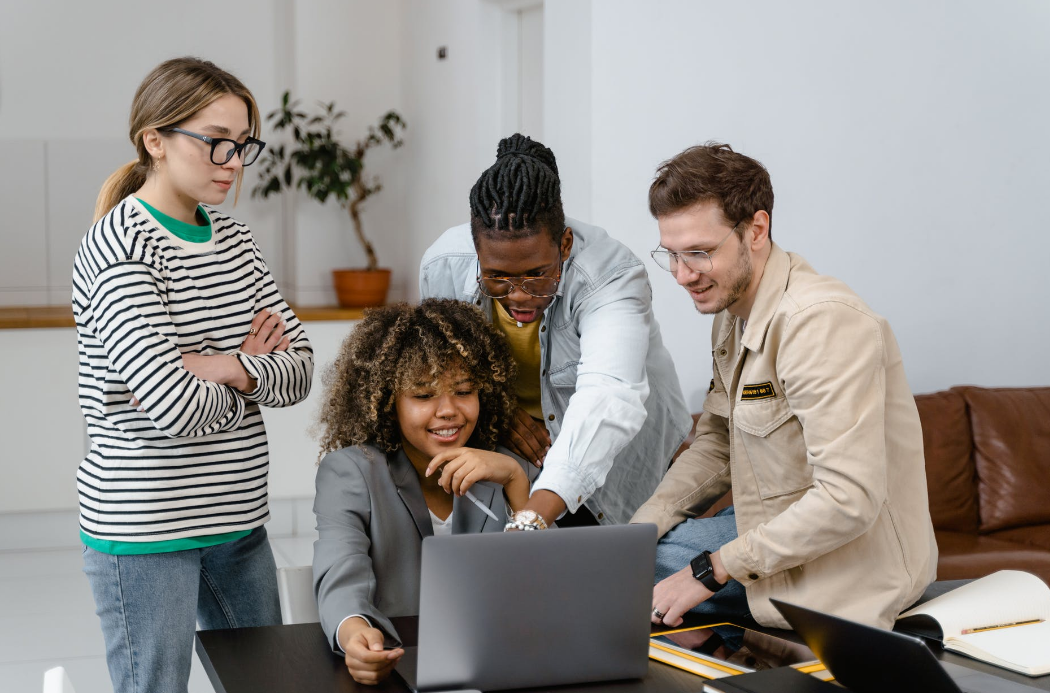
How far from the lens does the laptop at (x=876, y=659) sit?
115 cm

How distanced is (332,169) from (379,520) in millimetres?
3774

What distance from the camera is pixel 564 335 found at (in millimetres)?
2137

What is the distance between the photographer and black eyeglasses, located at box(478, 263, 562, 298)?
6.13 ft

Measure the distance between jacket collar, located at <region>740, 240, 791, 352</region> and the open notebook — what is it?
49 centimetres

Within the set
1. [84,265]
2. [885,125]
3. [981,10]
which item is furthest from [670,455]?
[981,10]

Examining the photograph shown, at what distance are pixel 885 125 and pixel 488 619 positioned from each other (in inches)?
127

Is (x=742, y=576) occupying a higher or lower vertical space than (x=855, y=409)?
lower

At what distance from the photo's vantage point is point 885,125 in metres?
3.90

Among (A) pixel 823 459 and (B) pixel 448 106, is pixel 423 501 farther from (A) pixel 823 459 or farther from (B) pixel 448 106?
(B) pixel 448 106

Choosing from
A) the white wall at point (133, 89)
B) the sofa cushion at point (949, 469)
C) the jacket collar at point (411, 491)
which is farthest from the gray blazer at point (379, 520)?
the white wall at point (133, 89)

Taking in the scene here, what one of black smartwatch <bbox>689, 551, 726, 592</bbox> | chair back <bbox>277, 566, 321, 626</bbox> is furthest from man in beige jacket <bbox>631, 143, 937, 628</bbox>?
chair back <bbox>277, 566, 321, 626</bbox>

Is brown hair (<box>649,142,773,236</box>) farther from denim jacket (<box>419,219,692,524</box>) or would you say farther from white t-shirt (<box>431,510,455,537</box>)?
white t-shirt (<box>431,510,455,537</box>)

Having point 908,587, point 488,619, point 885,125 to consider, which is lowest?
point 908,587

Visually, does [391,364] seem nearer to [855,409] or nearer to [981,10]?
[855,409]
